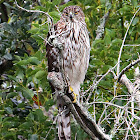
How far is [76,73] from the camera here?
14.8ft

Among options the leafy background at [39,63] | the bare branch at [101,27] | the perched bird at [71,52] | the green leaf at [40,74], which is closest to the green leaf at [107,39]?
the leafy background at [39,63]

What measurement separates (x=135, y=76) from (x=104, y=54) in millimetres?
508

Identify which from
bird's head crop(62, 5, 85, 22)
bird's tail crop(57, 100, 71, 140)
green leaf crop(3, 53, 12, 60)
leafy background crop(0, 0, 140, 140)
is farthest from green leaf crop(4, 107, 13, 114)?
bird's head crop(62, 5, 85, 22)

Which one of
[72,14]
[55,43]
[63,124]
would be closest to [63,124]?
[63,124]

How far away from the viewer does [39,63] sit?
4270 millimetres

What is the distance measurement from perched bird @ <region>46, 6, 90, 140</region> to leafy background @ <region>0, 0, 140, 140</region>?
11 cm

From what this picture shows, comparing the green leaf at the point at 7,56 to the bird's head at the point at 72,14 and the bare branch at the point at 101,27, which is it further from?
the bare branch at the point at 101,27

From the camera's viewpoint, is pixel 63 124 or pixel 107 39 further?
pixel 63 124

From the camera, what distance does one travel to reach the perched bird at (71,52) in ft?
14.3

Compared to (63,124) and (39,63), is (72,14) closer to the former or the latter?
(39,63)

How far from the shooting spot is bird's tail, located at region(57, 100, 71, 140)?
4.48 m

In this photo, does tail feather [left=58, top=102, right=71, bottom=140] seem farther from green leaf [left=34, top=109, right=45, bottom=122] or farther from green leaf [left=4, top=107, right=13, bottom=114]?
green leaf [left=4, top=107, right=13, bottom=114]

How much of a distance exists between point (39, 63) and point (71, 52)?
44 cm

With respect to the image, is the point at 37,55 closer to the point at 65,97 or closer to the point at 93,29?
the point at 65,97
